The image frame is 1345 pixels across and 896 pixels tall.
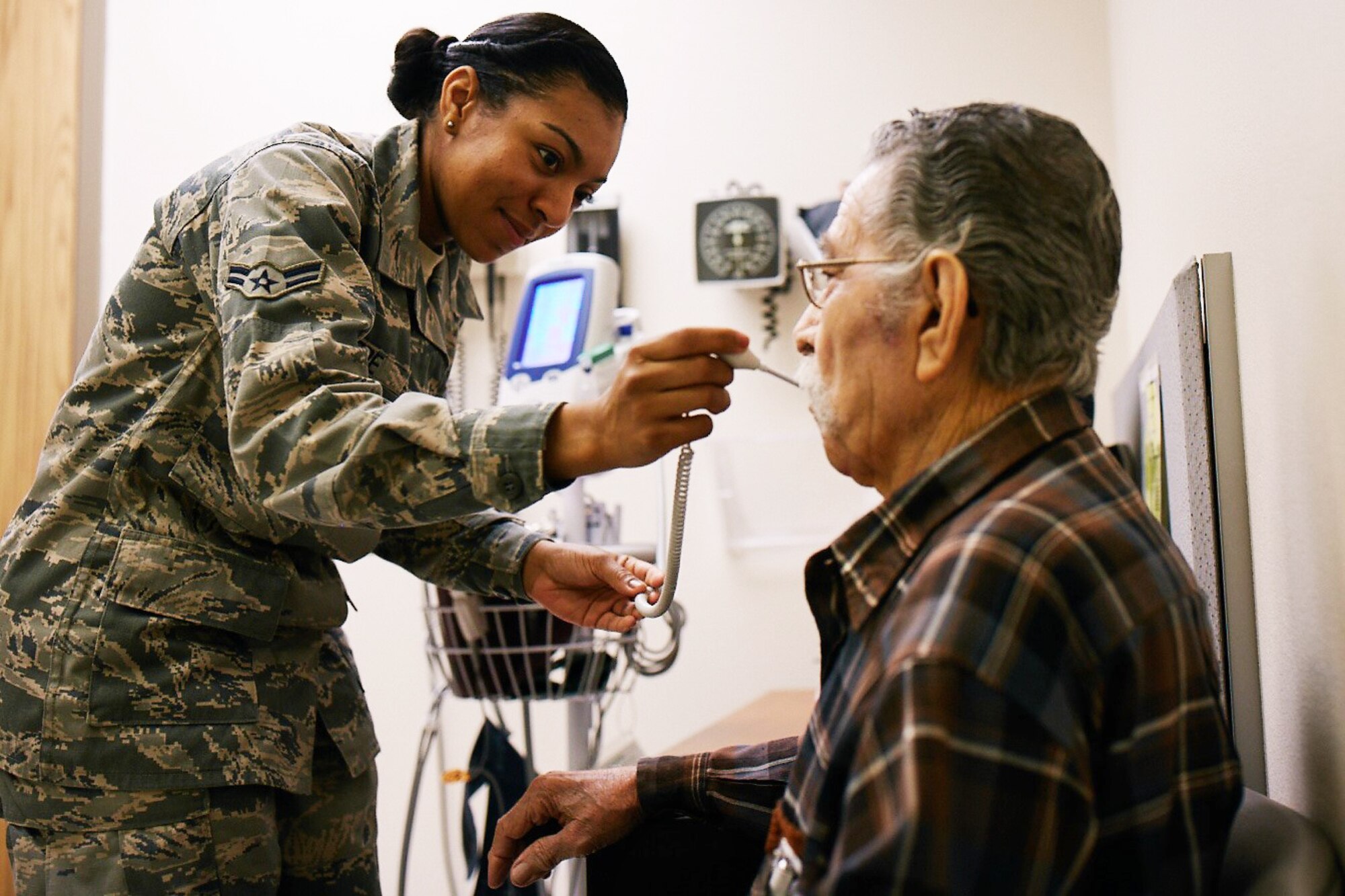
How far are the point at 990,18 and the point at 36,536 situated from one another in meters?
2.60

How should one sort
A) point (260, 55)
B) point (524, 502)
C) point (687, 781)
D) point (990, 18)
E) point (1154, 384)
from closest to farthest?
point (524, 502) < point (687, 781) < point (1154, 384) < point (990, 18) < point (260, 55)

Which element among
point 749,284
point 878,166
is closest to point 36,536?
point 878,166

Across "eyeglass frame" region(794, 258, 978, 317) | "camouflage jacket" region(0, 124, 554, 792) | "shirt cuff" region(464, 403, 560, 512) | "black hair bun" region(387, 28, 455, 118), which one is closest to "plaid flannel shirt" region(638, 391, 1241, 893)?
"eyeglass frame" region(794, 258, 978, 317)

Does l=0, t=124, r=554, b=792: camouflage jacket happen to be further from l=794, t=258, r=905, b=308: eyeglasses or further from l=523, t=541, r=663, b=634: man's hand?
l=794, t=258, r=905, b=308: eyeglasses

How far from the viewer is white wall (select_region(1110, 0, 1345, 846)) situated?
2.93 feet

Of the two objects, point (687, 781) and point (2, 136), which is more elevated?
point (2, 136)

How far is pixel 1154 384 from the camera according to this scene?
1644 mm

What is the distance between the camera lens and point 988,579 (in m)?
0.76

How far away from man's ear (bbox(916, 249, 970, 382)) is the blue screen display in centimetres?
160

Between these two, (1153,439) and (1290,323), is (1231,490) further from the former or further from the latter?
(1153,439)

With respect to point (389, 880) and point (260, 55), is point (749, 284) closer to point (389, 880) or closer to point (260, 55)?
point (260, 55)

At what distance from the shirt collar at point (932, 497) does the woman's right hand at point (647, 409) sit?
0.16m

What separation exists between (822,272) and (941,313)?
0.14m

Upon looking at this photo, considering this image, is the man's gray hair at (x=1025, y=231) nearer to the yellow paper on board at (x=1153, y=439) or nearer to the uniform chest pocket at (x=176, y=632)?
the yellow paper on board at (x=1153, y=439)
